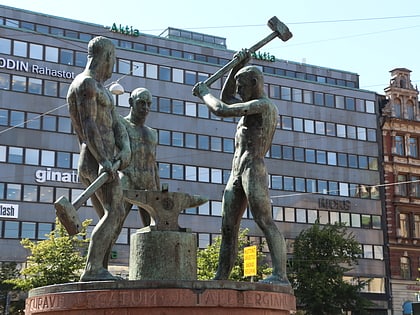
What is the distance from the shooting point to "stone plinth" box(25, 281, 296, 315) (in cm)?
900

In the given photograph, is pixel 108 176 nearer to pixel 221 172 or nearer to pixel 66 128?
pixel 66 128

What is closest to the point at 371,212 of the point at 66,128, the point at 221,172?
the point at 221,172

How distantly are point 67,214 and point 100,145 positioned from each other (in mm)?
1196

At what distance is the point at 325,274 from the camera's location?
48844 millimetres

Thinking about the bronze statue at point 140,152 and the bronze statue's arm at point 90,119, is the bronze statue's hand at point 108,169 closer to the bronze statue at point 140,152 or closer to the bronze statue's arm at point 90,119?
the bronze statue's arm at point 90,119

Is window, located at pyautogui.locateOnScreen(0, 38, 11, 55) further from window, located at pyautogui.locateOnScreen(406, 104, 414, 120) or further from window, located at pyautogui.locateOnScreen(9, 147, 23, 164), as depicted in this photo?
window, located at pyautogui.locateOnScreen(406, 104, 414, 120)

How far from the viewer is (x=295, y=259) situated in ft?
168

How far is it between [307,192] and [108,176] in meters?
53.6

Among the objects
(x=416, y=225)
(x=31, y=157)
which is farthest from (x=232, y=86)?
(x=416, y=225)

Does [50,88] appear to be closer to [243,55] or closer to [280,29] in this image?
[280,29]

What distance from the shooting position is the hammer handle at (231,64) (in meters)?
11.2

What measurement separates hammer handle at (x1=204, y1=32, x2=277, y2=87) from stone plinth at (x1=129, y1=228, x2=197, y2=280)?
2268 millimetres

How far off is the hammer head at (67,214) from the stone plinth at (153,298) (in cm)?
70

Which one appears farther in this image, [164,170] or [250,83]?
[164,170]
